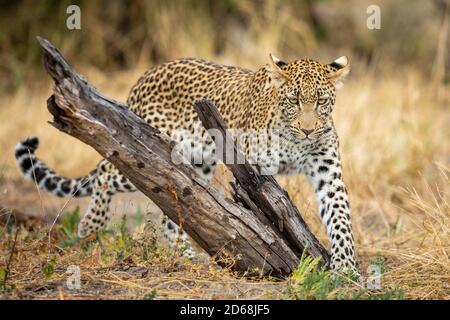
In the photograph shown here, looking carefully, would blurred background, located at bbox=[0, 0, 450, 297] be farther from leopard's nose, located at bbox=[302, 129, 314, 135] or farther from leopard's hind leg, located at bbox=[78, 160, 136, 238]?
leopard's nose, located at bbox=[302, 129, 314, 135]

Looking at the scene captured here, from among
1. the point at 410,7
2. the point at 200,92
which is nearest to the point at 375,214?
the point at 200,92

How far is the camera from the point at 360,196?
34.9 ft

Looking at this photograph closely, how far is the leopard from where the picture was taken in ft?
24.1

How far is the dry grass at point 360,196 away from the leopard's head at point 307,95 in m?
0.95

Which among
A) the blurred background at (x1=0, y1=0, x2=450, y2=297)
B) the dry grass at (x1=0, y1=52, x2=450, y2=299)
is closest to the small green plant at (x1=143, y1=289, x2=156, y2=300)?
the dry grass at (x1=0, y1=52, x2=450, y2=299)

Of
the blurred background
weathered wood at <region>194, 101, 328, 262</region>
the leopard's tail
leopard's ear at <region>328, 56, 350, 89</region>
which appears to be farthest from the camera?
the blurred background

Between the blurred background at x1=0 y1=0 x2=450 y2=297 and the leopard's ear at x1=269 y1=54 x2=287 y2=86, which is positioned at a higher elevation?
the blurred background at x1=0 y1=0 x2=450 y2=297

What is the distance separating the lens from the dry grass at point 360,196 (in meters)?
6.24

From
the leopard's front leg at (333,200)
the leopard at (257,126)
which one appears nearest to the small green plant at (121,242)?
the leopard at (257,126)

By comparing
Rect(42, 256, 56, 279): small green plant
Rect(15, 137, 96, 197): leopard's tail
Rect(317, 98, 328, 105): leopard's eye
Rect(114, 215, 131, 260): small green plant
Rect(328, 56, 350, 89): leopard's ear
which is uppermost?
Rect(328, 56, 350, 89): leopard's ear

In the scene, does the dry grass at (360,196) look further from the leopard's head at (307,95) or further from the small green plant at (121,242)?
the leopard's head at (307,95)

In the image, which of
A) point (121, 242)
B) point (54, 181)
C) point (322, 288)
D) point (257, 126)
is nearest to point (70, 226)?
point (54, 181)

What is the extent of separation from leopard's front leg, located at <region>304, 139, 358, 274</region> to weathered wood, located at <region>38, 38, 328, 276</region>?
417 millimetres
